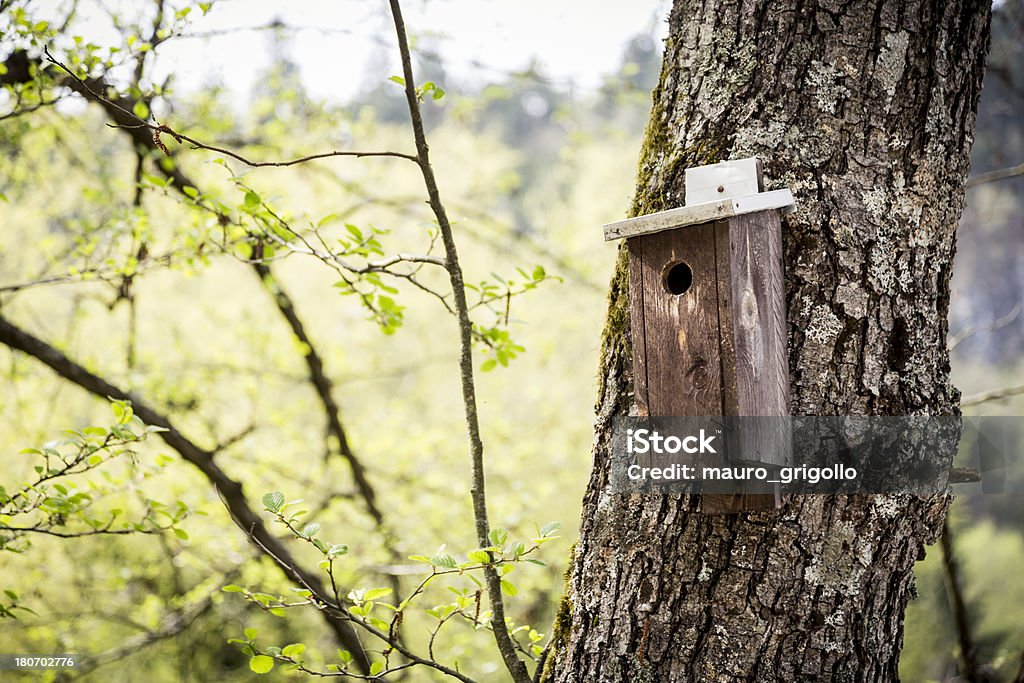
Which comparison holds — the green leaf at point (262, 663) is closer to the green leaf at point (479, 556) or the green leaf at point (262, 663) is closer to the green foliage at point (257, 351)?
the green foliage at point (257, 351)

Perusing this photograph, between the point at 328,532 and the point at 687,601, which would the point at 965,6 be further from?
the point at 328,532

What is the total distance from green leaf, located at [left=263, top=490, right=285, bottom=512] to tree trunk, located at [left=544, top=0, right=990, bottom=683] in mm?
544

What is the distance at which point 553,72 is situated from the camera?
11.9 ft

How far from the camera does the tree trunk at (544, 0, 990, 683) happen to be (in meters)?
1.21

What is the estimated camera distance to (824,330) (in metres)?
1.23

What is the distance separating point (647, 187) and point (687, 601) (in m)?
0.74

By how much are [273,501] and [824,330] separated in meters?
0.96

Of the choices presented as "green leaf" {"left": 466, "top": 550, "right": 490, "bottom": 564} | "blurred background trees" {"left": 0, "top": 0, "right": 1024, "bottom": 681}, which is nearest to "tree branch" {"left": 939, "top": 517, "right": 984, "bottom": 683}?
"blurred background trees" {"left": 0, "top": 0, "right": 1024, "bottom": 681}

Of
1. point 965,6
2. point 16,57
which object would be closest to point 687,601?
point 965,6

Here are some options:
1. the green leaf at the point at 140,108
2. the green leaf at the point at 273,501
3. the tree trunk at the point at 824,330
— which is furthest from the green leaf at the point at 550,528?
the green leaf at the point at 140,108

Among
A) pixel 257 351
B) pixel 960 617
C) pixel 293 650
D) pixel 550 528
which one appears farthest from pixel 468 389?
pixel 257 351

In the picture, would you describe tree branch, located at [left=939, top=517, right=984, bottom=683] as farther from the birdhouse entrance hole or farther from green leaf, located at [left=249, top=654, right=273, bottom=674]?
green leaf, located at [left=249, top=654, right=273, bottom=674]

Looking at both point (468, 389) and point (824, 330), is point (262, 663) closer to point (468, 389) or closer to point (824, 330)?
point (468, 389)

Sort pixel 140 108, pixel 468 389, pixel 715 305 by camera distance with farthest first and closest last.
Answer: pixel 140 108
pixel 468 389
pixel 715 305
